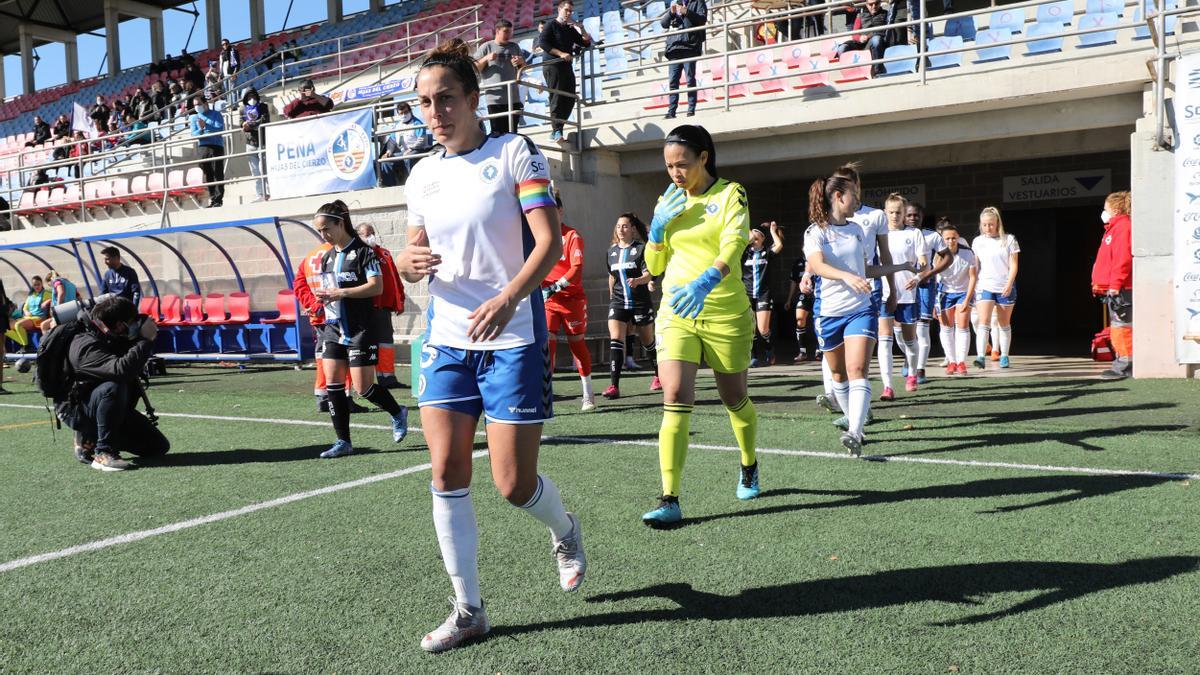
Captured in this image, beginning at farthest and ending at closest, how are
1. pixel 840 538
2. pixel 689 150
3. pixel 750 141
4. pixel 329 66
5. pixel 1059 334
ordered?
pixel 329 66 → pixel 1059 334 → pixel 750 141 → pixel 689 150 → pixel 840 538

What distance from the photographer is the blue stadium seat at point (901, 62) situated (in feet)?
46.3

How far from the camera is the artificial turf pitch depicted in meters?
3.24

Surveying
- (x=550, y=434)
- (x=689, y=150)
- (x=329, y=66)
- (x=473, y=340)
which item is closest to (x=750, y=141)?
(x=550, y=434)

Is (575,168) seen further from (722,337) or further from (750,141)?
(722,337)

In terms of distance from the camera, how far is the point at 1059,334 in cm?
1980

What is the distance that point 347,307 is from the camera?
7.48 meters

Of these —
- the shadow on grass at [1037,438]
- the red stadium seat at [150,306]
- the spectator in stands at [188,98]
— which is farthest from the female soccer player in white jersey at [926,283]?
the spectator in stands at [188,98]

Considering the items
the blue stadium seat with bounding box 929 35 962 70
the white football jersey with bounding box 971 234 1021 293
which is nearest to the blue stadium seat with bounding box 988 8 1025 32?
the blue stadium seat with bounding box 929 35 962 70

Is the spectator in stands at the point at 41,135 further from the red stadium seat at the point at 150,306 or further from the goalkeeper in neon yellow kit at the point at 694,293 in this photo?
the goalkeeper in neon yellow kit at the point at 694,293

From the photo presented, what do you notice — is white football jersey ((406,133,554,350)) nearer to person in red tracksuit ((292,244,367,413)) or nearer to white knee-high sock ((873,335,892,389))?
person in red tracksuit ((292,244,367,413))

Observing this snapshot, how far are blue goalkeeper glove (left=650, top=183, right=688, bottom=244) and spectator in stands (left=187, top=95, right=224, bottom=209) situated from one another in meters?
16.7

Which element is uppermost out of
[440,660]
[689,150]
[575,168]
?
[575,168]

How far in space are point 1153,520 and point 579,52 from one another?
1253 cm

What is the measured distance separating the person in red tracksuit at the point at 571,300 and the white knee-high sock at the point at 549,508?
5.48m
